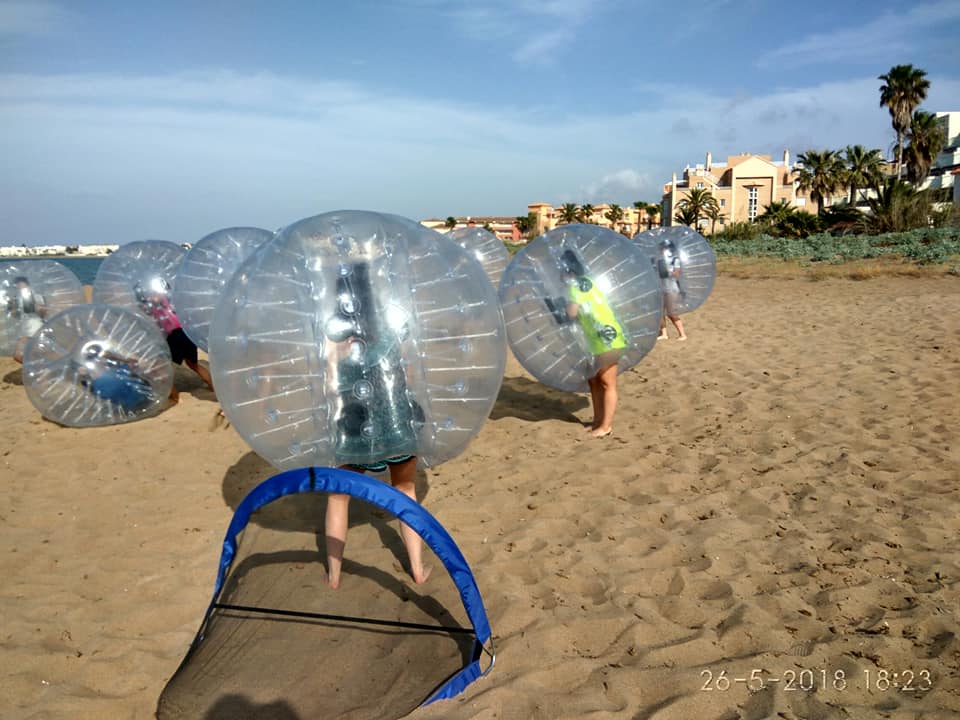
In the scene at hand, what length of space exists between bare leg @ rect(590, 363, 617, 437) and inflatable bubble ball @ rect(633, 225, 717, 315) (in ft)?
12.6

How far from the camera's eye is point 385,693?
263cm

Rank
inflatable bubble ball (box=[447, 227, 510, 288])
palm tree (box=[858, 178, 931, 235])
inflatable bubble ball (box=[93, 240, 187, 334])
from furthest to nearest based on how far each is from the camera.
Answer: palm tree (box=[858, 178, 931, 235])
inflatable bubble ball (box=[447, 227, 510, 288])
inflatable bubble ball (box=[93, 240, 187, 334])

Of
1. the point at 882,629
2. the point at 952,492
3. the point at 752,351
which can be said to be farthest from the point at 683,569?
the point at 752,351

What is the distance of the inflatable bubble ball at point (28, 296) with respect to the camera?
871 cm

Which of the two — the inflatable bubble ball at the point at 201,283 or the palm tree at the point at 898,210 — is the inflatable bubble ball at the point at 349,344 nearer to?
the inflatable bubble ball at the point at 201,283

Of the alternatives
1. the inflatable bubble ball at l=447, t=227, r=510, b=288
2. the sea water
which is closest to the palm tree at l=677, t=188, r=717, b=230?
the sea water

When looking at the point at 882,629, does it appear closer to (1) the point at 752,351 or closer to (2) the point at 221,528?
(2) the point at 221,528

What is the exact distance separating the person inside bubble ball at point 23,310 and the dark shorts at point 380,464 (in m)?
7.51

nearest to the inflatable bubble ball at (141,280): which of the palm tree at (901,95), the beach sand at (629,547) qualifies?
the beach sand at (629,547)

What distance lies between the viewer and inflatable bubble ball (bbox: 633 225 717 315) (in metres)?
9.20

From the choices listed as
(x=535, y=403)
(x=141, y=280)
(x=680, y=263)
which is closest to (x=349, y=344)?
(x=535, y=403)

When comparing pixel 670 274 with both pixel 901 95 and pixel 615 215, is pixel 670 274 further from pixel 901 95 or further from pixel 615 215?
pixel 615 215

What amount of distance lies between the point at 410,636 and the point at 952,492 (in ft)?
11.4

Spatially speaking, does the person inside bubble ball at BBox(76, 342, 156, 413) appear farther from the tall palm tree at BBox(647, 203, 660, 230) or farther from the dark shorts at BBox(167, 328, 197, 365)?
the tall palm tree at BBox(647, 203, 660, 230)
